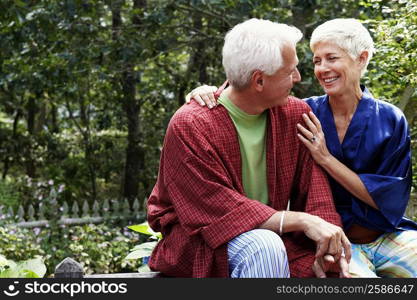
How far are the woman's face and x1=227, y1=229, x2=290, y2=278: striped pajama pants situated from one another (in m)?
0.78

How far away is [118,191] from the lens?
32.1 feet

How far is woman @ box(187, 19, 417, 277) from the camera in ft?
9.89

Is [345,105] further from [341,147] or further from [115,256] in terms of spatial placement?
[115,256]

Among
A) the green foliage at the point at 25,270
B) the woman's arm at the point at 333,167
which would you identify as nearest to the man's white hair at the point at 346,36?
the woman's arm at the point at 333,167

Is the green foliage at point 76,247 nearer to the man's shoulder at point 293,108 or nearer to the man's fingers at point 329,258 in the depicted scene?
the man's shoulder at point 293,108

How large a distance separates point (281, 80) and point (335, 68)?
33cm

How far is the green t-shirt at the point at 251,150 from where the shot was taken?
296cm

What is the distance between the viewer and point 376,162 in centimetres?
311

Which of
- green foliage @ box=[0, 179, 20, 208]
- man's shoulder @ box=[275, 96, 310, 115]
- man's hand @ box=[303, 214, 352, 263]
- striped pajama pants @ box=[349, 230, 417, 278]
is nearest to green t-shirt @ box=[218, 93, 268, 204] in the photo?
man's shoulder @ box=[275, 96, 310, 115]

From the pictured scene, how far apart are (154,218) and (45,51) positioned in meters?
4.76

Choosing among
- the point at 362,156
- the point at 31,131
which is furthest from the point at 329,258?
the point at 31,131

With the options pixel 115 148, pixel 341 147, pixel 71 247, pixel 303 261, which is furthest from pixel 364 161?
pixel 115 148

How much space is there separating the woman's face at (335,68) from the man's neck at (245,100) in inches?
14.1

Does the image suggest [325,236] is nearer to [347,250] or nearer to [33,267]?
[347,250]
